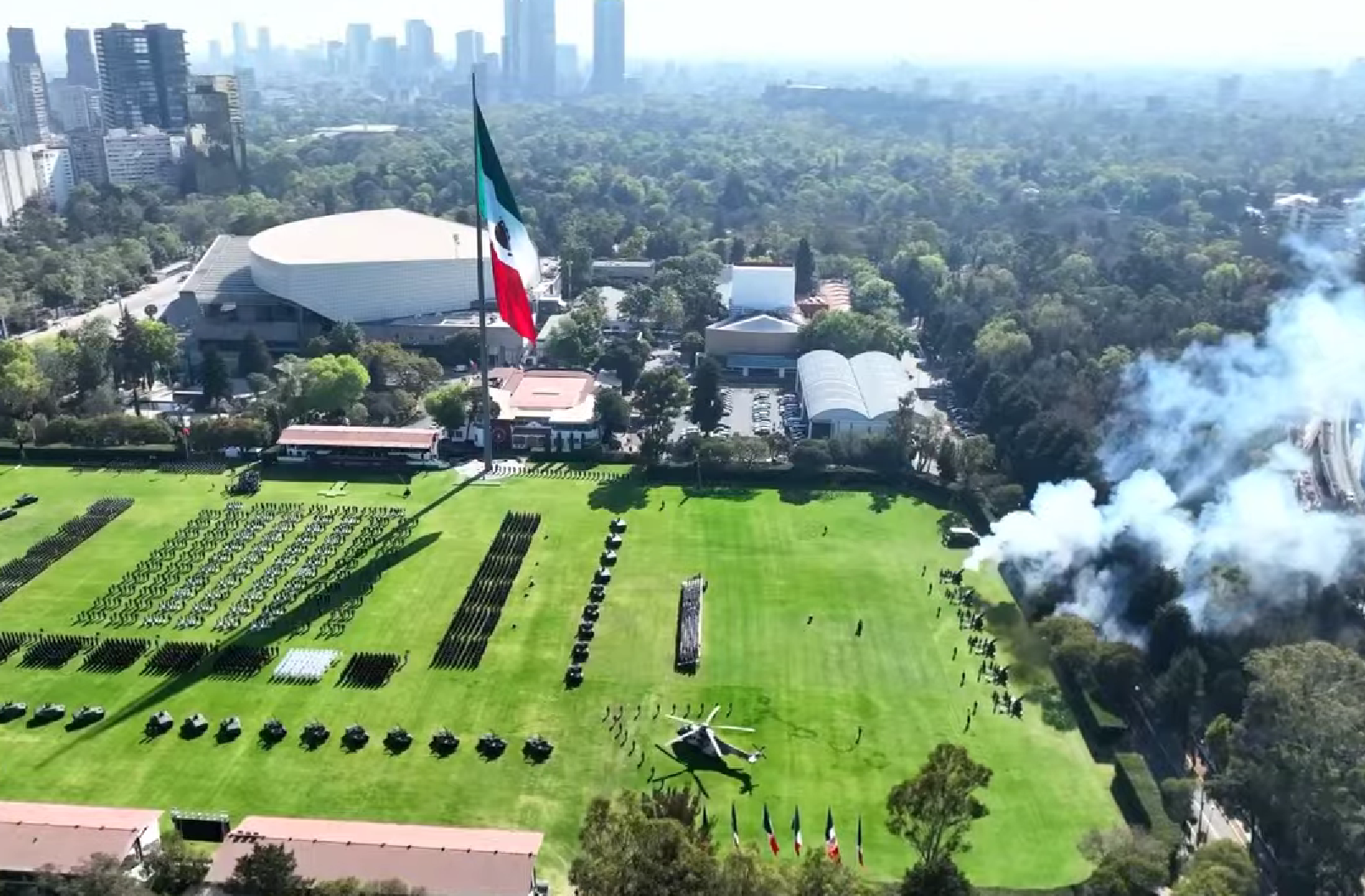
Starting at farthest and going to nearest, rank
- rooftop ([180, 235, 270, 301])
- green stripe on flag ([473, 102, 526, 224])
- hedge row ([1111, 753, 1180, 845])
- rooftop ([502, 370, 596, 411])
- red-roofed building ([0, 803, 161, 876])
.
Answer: rooftop ([180, 235, 270, 301]) < rooftop ([502, 370, 596, 411]) < green stripe on flag ([473, 102, 526, 224]) < hedge row ([1111, 753, 1180, 845]) < red-roofed building ([0, 803, 161, 876])

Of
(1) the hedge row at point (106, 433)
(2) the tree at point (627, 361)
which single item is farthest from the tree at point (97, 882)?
(2) the tree at point (627, 361)

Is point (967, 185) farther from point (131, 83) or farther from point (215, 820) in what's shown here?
point (215, 820)

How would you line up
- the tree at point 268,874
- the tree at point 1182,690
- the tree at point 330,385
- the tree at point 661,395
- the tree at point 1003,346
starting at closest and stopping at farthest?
the tree at point 268,874 < the tree at point 1182,690 < the tree at point 661,395 < the tree at point 330,385 < the tree at point 1003,346

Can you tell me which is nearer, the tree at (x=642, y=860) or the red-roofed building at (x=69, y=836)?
the tree at (x=642, y=860)

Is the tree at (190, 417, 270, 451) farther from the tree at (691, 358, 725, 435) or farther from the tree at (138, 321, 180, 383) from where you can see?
the tree at (691, 358, 725, 435)

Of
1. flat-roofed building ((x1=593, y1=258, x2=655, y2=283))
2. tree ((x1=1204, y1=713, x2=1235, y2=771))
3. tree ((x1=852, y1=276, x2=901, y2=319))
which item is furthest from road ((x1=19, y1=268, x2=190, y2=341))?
tree ((x1=1204, y1=713, x2=1235, y2=771))

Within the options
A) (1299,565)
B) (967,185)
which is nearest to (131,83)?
(967,185)

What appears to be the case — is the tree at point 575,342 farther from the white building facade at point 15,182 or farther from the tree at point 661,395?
the white building facade at point 15,182
